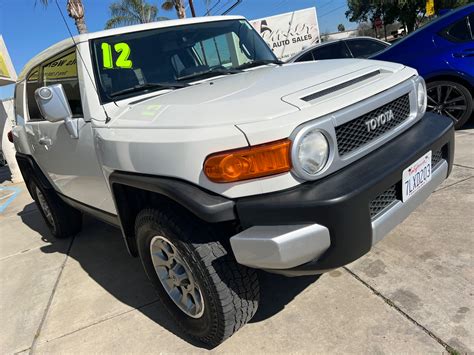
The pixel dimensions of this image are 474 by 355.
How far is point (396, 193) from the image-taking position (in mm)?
2064

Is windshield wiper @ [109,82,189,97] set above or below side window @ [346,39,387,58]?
above

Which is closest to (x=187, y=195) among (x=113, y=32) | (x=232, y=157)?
(x=232, y=157)

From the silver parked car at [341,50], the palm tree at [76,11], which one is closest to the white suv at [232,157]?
the silver parked car at [341,50]

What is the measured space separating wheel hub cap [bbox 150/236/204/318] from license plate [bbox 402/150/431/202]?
1204 millimetres

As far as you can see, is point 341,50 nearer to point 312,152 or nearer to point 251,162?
point 312,152

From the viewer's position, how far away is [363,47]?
296 inches

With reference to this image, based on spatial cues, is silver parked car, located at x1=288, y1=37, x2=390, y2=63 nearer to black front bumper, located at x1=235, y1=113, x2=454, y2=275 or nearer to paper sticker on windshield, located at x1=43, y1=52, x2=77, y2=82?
paper sticker on windshield, located at x1=43, y1=52, x2=77, y2=82

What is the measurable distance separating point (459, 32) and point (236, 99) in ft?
14.2

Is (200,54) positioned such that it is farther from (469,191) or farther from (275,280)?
(469,191)

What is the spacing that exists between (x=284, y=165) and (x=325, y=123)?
27 centimetres

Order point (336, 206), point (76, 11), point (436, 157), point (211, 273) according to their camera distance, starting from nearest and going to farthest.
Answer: point (336, 206)
point (211, 273)
point (436, 157)
point (76, 11)

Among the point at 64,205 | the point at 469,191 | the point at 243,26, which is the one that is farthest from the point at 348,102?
the point at 64,205

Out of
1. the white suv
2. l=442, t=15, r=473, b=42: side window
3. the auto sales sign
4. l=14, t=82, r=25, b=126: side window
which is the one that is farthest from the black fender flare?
the auto sales sign

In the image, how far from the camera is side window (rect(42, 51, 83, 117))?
2865 millimetres
